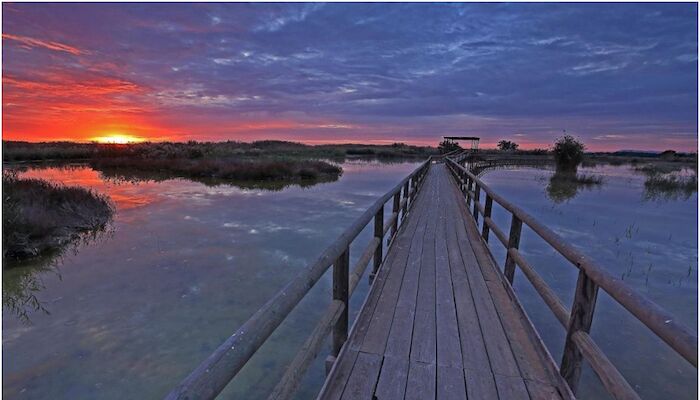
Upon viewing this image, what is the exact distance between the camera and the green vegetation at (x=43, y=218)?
8.27 m

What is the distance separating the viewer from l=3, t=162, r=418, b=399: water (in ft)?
14.7

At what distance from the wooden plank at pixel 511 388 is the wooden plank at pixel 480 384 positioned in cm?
4

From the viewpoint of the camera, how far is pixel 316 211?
14.0 meters

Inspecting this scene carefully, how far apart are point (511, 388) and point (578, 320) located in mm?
731

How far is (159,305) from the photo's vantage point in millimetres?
6191

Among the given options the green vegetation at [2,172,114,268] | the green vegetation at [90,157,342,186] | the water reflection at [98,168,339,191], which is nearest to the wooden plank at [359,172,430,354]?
the green vegetation at [2,172,114,268]

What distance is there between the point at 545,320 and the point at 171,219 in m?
11.2

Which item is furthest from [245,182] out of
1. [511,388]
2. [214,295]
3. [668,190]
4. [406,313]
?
[668,190]

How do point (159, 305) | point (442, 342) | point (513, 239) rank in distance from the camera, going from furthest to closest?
point (159, 305) < point (513, 239) < point (442, 342)

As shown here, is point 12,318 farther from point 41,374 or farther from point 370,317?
point 370,317

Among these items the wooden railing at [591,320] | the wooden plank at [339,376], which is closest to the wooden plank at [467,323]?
the wooden railing at [591,320]

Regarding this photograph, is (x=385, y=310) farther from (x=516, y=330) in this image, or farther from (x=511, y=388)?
(x=511, y=388)

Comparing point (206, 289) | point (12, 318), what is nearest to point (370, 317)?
point (206, 289)

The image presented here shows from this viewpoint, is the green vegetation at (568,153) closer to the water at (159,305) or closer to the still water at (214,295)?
the still water at (214,295)
